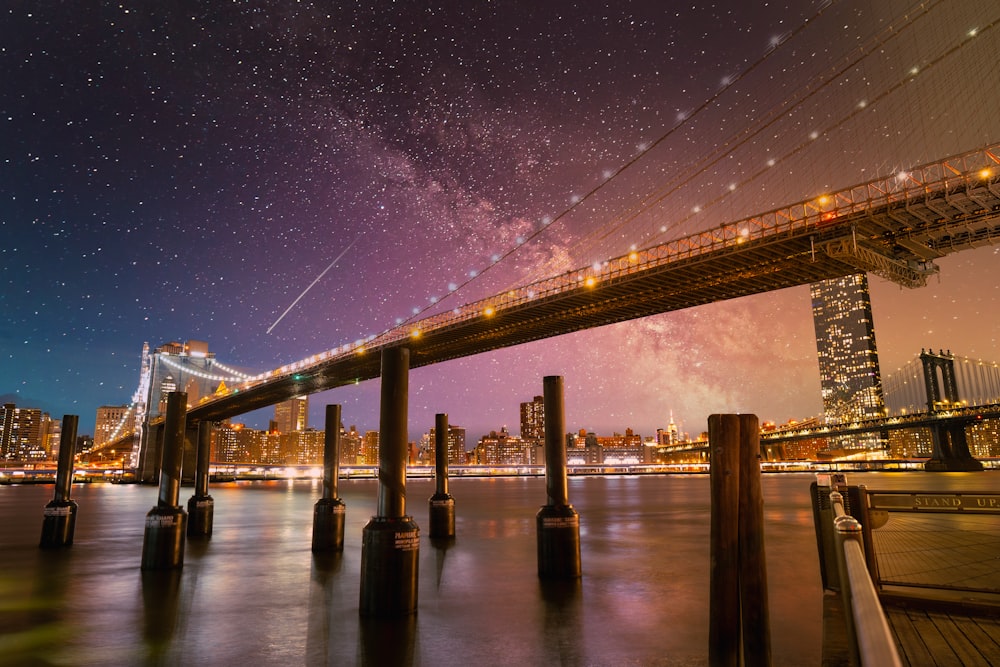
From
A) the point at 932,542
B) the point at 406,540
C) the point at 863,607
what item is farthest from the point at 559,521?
the point at 863,607

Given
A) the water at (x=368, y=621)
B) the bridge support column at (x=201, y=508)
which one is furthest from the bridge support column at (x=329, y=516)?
the bridge support column at (x=201, y=508)

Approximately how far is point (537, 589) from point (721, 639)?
5.98m

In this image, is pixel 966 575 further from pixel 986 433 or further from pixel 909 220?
pixel 986 433

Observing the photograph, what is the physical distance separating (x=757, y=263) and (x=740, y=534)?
33.6 m

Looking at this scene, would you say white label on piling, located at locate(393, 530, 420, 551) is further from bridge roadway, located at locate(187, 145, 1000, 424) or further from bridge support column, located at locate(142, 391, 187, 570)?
bridge roadway, located at locate(187, 145, 1000, 424)

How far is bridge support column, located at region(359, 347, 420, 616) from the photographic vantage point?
28.1ft

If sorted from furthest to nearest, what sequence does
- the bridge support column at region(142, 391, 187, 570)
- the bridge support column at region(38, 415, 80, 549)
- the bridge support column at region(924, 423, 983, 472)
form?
the bridge support column at region(924, 423, 983, 472) → the bridge support column at region(38, 415, 80, 549) → the bridge support column at region(142, 391, 187, 570)

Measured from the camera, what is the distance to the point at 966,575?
8453 millimetres

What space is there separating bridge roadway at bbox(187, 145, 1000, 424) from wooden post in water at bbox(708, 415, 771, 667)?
27.1 meters

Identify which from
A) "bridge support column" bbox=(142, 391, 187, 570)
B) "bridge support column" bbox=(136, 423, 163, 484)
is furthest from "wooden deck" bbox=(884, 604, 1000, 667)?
"bridge support column" bbox=(136, 423, 163, 484)

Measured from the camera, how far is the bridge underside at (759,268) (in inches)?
1145

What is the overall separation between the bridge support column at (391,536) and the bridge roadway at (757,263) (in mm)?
24111

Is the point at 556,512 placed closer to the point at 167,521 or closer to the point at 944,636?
the point at 944,636

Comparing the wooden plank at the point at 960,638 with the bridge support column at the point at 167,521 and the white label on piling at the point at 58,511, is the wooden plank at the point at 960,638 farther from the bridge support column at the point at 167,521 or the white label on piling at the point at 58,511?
the white label on piling at the point at 58,511
